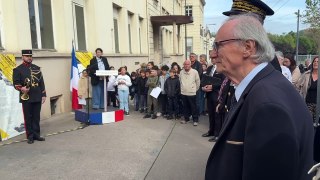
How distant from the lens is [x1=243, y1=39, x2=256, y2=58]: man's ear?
1.46 meters

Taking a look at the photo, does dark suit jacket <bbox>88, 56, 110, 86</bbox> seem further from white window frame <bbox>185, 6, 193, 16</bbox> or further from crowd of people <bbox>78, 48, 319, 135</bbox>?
white window frame <bbox>185, 6, 193, 16</bbox>

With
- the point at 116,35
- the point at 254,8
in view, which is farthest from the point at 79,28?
the point at 254,8

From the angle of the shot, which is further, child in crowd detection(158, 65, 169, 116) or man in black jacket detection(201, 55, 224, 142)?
child in crowd detection(158, 65, 169, 116)

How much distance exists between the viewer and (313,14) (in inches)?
897

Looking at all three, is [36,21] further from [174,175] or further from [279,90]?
[279,90]

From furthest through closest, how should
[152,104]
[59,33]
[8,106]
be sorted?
[59,33] < [152,104] < [8,106]

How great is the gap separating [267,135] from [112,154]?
499 cm

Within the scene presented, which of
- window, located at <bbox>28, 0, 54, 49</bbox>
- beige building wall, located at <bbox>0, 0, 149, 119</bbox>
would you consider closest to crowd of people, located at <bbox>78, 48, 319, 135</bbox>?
beige building wall, located at <bbox>0, 0, 149, 119</bbox>

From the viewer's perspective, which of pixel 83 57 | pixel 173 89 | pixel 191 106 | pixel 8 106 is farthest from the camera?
pixel 83 57

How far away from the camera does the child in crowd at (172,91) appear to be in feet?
30.2

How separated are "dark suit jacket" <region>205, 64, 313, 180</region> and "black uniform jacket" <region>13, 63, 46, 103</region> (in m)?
5.87

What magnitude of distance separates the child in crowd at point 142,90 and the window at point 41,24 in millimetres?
2980

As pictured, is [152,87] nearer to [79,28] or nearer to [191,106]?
[191,106]

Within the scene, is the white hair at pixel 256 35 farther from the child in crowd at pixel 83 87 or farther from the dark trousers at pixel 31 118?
the child in crowd at pixel 83 87
